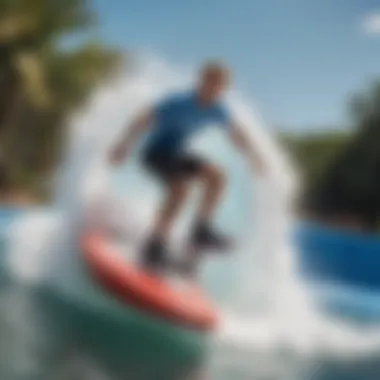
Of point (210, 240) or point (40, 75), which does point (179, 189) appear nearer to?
point (210, 240)

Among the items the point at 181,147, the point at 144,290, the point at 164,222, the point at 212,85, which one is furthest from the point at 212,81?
the point at 144,290

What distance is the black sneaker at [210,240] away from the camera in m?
1.31

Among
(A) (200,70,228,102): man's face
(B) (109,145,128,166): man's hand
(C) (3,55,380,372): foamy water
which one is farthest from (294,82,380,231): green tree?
(B) (109,145,128,166): man's hand

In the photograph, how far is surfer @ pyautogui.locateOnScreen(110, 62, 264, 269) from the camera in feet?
4.31

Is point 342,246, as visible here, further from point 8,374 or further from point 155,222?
point 8,374

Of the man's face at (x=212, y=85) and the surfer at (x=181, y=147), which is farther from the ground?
the man's face at (x=212, y=85)

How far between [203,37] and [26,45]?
0.27 meters

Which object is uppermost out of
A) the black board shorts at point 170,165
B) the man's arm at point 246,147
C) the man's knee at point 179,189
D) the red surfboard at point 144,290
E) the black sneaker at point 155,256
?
the man's arm at point 246,147

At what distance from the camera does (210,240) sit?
1.31 meters

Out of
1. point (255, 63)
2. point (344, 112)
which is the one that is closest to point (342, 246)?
point (344, 112)

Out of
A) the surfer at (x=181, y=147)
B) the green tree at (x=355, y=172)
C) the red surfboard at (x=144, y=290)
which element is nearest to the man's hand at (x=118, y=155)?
the surfer at (x=181, y=147)

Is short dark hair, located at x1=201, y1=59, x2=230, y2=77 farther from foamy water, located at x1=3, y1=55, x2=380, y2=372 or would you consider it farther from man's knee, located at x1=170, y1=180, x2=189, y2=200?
man's knee, located at x1=170, y1=180, x2=189, y2=200

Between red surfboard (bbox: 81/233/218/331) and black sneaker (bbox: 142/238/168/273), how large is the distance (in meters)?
0.01

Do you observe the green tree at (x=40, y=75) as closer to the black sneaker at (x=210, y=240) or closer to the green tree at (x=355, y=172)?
the black sneaker at (x=210, y=240)
